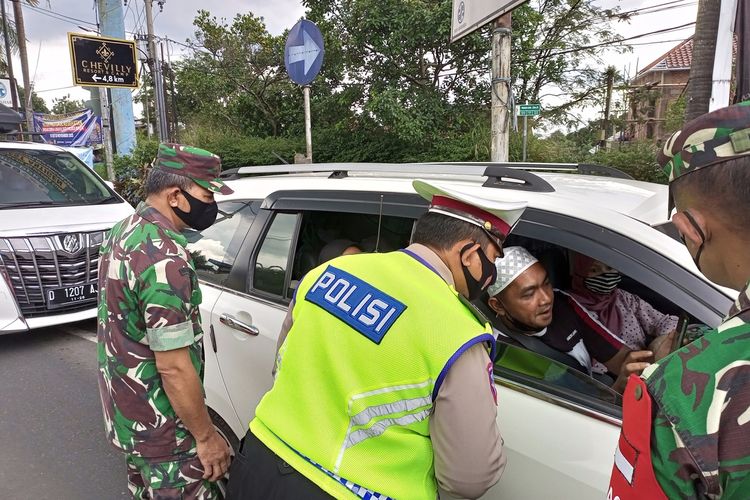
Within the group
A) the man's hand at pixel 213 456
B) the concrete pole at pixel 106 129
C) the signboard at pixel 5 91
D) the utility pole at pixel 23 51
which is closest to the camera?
the man's hand at pixel 213 456

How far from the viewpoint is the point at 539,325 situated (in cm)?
191

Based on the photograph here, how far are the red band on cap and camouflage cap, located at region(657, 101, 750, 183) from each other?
0.51m

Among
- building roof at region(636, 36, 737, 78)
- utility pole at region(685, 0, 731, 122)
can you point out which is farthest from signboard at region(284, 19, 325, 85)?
building roof at region(636, 36, 737, 78)

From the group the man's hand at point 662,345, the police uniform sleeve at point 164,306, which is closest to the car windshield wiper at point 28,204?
the police uniform sleeve at point 164,306

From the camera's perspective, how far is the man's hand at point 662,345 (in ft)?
6.18

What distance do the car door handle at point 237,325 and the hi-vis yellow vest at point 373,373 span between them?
3.28 feet

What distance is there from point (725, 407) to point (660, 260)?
2.95ft

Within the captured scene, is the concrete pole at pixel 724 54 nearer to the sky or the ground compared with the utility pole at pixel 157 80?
nearer to the ground

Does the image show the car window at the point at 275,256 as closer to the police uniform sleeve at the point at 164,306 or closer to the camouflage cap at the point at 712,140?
the police uniform sleeve at the point at 164,306

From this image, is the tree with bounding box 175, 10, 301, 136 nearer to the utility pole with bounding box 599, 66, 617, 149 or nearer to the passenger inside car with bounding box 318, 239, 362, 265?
the utility pole with bounding box 599, 66, 617, 149

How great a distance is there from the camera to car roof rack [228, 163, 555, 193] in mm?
1859

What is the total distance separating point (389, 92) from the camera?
10711mm

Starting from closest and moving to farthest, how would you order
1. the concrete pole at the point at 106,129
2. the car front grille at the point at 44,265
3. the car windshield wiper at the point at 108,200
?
the car front grille at the point at 44,265
the car windshield wiper at the point at 108,200
the concrete pole at the point at 106,129

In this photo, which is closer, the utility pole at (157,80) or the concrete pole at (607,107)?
the utility pole at (157,80)
